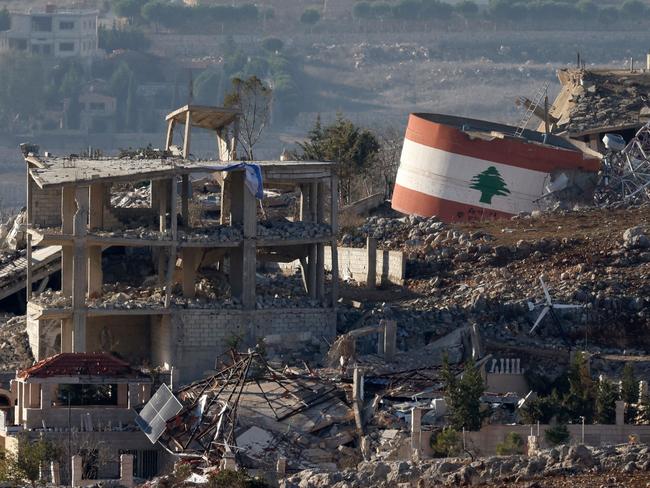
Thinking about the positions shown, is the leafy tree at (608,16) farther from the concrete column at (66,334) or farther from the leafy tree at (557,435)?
the leafy tree at (557,435)

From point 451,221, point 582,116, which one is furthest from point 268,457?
point 582,116

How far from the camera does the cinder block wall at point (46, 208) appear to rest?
49.8 meters

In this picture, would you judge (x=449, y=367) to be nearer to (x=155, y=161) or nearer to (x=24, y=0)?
(x=155, y=161)

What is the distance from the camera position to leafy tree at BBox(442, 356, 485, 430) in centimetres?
3828

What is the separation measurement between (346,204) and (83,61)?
377 feet

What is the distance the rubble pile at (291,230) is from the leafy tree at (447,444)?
11.4 meters

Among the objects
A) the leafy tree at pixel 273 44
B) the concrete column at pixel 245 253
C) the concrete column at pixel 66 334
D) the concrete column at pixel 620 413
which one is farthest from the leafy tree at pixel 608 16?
the concrete column at pixel 620 413

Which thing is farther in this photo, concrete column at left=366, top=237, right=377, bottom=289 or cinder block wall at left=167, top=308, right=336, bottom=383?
concrete column at left=366, top=237, right=377, bottom=289

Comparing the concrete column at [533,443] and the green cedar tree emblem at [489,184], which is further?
the green cedar tree emblem at [489,184]

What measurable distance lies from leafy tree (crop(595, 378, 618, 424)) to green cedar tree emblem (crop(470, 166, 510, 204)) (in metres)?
21.0

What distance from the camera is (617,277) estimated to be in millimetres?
48812

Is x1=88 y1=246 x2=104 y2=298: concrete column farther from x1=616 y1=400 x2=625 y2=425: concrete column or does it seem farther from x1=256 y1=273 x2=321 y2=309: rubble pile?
x1=616 y1=400 x2=625 y2=425: concrete column

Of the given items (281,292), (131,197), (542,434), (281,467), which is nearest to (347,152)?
(131,197)

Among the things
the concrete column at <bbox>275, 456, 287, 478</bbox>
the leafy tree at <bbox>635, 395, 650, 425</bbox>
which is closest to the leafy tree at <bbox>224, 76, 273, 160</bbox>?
the leafy tree at <bbox>635, 395, 650, 425</bbox>
